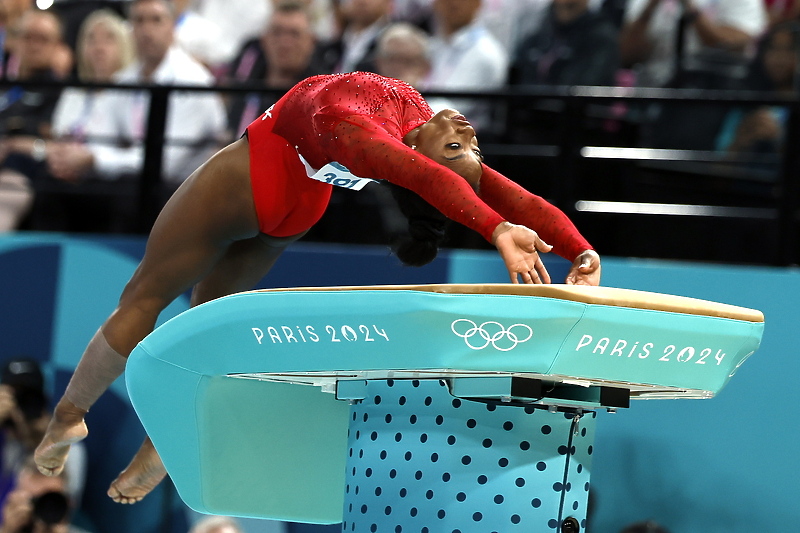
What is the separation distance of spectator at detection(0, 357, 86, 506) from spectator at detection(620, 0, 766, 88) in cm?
261

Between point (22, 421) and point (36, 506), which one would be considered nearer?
point (36, 506)

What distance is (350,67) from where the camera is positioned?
4.20 m

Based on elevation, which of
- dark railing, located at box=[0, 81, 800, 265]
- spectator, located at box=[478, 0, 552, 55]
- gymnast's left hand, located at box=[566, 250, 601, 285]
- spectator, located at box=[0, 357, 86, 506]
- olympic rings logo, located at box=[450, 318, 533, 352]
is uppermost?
spectator, located at box=[478, 0, 552, 55]

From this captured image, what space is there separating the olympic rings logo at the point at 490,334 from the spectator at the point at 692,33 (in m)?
2.67

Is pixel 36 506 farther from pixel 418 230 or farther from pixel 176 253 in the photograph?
pixel 418 230

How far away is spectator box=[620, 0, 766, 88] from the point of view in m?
3.88

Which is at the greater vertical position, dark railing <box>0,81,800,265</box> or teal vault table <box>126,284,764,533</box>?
dark railing <box>0,81,800,265</box>

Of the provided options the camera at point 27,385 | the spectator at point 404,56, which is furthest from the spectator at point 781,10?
the camera at point 27,385

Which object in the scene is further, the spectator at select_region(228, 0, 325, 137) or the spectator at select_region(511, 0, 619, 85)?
the spectator at select_region(228, 0, 325, 137)

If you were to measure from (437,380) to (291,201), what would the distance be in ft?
1.94

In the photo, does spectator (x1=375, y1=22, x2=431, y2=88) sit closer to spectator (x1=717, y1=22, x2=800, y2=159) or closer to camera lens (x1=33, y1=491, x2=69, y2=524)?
spectator (x1=717, y1=22, x2=800, y2=159)

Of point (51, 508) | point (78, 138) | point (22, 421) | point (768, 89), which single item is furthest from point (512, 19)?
point (51, 508)

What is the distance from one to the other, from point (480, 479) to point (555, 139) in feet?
8.54

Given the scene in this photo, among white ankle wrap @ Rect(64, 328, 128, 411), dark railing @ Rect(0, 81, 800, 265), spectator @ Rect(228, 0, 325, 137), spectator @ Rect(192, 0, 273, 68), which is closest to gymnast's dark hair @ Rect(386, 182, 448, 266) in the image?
white ankle wrap @ Rect(64, 328, 128, 411)
